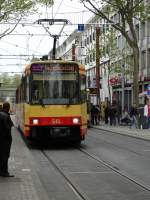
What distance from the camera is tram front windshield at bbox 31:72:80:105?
2372cm

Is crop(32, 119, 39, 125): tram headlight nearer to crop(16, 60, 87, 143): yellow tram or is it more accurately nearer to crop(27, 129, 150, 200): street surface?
crop(16, 60, 87, 143): yellow tram

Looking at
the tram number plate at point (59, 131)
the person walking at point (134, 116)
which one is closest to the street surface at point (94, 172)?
the tram number plate at point (59, 131)

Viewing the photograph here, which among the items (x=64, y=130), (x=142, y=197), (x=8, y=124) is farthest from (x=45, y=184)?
(x=64, y=130)

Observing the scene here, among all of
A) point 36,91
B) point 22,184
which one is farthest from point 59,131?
point 22,184

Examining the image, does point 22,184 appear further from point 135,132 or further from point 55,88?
point 135,132

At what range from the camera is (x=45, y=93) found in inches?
936

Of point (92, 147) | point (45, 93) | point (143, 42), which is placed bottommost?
point (92, 147)

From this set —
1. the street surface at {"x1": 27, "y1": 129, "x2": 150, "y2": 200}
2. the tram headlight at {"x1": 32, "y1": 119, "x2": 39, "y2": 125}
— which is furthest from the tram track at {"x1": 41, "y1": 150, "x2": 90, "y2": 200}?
the tram headlight at {"x1": 32, "y1": 119, "x2": 39, "y2": 125}

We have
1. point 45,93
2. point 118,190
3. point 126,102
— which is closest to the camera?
point 118,190

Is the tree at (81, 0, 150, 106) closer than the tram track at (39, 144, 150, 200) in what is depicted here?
→ No

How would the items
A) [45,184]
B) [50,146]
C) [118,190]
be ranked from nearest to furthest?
[118,190]
[45,184]
[50,146]

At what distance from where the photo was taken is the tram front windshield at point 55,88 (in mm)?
23719

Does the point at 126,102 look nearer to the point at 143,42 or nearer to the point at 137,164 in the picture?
the point at 143,42

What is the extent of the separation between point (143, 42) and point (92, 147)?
4444 cm
